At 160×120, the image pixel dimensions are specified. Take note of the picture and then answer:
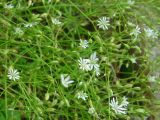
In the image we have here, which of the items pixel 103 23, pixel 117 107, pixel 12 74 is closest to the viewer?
pixel 12 74

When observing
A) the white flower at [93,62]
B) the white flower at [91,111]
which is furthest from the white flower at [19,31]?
the white flower at [91,111]

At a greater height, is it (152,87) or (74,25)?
(74,25)

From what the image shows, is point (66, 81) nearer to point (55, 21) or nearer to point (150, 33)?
point (55, 21)

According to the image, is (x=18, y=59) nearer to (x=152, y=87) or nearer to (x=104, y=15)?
(x=104, y=15)

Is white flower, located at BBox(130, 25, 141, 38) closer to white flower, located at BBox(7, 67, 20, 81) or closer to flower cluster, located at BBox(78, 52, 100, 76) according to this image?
flower cluster, located at BBox(78, 52, 100, 76)

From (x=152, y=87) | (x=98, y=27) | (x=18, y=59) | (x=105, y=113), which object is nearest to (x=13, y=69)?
(x=18, y=59)

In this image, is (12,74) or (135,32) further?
(135,32)

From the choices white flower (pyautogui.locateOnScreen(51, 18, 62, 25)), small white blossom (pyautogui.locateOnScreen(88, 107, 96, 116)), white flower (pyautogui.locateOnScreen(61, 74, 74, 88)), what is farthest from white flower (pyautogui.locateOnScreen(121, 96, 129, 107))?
white flower (pyautogui.locateOnScreen(51, 18, 62, 25))

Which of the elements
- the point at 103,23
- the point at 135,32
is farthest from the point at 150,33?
the point at 103,23
